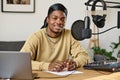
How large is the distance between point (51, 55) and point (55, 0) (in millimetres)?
1407

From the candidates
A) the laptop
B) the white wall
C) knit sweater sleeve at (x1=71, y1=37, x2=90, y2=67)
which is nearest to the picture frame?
the white wall

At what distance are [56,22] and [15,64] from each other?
3.08 ft

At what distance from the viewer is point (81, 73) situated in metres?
2.00

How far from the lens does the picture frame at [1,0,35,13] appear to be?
11.3 ft

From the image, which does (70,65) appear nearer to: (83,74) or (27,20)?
(83,74)

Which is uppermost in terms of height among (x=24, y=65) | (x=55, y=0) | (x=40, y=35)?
(x=55, y=0)

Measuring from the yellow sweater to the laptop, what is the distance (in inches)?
23.6

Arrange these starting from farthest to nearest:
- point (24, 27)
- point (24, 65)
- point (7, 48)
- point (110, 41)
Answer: point (110, 41) → point (24, 27) → point (7, 48) → point (24, 65)

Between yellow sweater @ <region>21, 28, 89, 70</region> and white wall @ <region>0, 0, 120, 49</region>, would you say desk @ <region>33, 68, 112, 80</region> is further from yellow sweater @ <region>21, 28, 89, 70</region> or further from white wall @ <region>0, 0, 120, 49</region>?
white wall @ <region>0, 0, 120, 49</region>

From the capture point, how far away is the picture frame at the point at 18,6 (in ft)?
11.3

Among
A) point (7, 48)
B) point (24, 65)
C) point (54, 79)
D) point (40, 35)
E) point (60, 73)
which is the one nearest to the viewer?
point (24, 65)

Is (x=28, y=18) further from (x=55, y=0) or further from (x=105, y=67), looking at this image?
(x=105, y=67)

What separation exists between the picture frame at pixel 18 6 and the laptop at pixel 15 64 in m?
1.89

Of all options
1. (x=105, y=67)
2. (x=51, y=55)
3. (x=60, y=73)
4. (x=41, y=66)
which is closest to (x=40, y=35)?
(x=51, y=55)
